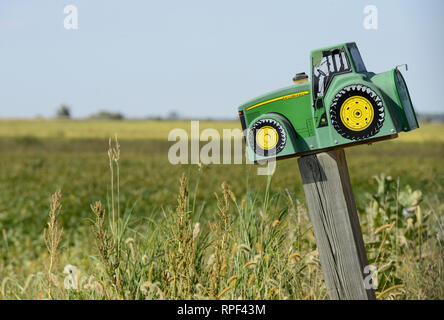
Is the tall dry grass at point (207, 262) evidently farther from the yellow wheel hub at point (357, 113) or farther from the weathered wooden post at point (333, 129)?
the yellow wheel hub at point (357, 113)

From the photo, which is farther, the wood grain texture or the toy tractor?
the wood grain texture

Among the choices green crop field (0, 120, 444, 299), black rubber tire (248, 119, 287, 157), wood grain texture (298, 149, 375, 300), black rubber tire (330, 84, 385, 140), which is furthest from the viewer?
green crop field (0, 120, 444, 299)

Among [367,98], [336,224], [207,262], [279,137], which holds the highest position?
[367,98]

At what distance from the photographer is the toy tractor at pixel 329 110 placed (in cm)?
219

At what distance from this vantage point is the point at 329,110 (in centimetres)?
224

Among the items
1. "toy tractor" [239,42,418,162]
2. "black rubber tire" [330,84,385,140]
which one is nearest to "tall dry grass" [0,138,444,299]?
"toy tractor" [239,42,418,162]

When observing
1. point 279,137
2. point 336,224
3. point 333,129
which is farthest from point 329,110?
point 336,224

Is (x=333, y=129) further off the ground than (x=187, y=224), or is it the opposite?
(x=333, y=129)

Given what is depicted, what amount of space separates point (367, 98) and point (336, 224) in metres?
0.72

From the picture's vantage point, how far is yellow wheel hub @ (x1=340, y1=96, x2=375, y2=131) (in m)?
2.18

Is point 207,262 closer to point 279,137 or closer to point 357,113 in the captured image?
point 279,137

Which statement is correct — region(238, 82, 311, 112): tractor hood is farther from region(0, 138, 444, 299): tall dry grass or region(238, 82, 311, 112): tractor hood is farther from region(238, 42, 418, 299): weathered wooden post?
region(0, 138, 444, 299): tall dry grass

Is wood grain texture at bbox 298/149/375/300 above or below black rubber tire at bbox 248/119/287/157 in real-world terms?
below
